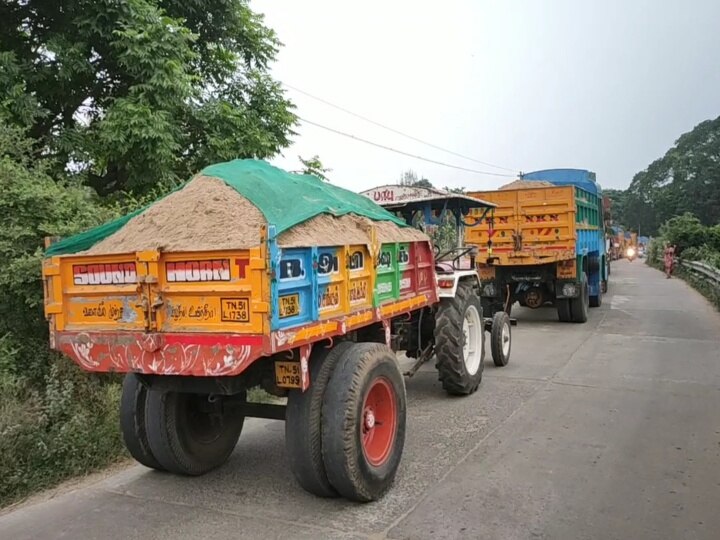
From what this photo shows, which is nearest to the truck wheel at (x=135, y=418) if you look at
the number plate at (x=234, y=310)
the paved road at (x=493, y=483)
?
the paved road at (x=493, y=483)

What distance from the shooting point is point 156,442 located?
4.58 m

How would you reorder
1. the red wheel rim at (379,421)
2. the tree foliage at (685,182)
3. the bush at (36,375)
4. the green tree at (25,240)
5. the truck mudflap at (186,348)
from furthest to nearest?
the tree foliage at (685,182) < the green tree at (25,240) < the bush at (36,375) < the red wheel rim at (379,421) < the truck mudflap at (186,348)

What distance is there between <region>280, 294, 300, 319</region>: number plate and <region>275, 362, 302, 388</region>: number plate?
0.41 meters

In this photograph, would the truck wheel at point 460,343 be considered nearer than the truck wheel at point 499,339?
Yes

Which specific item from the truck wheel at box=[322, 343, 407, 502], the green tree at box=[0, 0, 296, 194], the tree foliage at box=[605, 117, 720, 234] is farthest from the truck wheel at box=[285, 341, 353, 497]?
the tree foliage at box=[605, 117, 720, 234]

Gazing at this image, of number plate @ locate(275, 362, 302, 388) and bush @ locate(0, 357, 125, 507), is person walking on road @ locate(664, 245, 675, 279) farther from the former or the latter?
number plate @ locate(275, 362, 302, 388)

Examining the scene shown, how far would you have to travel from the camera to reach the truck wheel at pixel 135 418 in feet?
15.1

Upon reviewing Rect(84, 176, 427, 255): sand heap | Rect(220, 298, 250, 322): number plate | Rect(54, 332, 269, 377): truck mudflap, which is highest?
Rect(84, 176, 427, 255): sand heap

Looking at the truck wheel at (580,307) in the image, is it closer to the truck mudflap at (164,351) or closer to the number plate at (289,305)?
the number plate at (289,305)

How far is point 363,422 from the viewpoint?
14.0ft

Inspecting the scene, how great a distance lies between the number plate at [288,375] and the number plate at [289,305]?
0.41 meters

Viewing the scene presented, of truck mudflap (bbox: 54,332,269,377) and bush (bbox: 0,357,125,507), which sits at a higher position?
truck mudflap (bbox: 54,332,269,377)

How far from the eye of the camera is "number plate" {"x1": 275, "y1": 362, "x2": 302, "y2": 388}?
394 centimetres

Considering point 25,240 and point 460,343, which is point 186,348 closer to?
point 25,240
